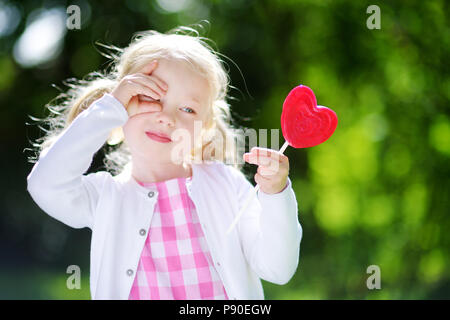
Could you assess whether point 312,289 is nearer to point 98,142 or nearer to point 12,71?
point 98,142

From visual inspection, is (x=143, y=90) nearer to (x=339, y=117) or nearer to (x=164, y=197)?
(x=164, y=197)

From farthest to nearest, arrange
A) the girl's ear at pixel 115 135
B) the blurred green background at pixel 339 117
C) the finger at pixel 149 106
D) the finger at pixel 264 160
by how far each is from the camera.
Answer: the blurred green background at pixel 339 117
the girl's ear at pixel 115 135
the finger at pixel 149 106
the finger at pixel 264 160

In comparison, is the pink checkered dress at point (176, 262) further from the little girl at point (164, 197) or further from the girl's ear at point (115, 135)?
the girl's ear at point (115, 135)

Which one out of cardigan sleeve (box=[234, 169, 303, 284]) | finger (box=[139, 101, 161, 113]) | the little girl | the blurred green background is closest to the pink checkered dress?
the little girl

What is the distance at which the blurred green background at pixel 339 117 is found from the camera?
10.2 ft

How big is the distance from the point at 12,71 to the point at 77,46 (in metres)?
0.61

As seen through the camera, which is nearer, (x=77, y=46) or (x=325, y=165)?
(x=325, y=165)

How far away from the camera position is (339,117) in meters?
3.87

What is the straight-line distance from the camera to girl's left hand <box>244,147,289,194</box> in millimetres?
1239

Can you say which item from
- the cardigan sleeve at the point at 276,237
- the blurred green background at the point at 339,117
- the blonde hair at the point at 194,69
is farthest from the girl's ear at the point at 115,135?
the blurred green background at the point at 339,117

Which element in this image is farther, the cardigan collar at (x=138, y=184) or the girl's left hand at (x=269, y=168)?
the cardigan collar at (x=138, y=184)

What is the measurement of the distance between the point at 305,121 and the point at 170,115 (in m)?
0.34

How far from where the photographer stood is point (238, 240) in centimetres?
144

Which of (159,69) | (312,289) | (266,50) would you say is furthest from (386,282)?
(159,69)
